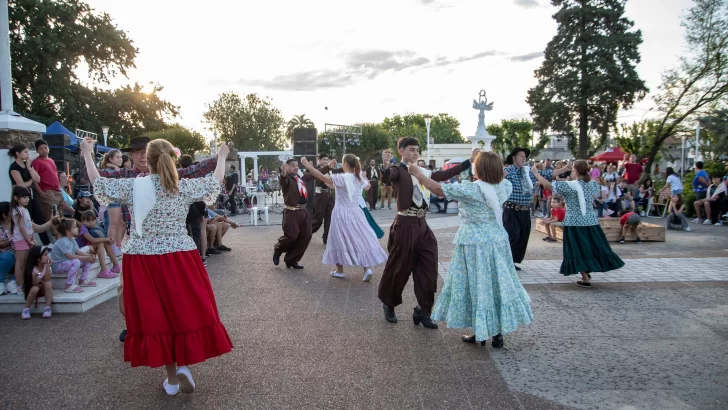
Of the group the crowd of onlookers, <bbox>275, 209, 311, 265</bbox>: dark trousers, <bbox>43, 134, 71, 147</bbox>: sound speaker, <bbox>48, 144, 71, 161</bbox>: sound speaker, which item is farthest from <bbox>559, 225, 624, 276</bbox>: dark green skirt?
<bbox>43, 134, 71, 147</bbox>: sound speaker

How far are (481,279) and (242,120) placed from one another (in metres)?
48.6

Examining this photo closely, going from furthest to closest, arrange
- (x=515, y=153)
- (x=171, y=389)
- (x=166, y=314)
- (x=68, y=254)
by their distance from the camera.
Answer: (x=515, y=153), (x=68, y=254), (x=171, y=389), (x=166, y=314)

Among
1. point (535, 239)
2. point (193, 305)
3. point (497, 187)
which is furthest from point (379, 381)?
point (535, 239)

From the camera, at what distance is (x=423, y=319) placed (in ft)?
17.4

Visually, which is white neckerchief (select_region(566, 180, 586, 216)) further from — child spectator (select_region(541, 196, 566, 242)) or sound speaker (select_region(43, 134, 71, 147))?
sound speaker (select_region(43, 134, 71, 147))

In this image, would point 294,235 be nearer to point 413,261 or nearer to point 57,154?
point 413,261

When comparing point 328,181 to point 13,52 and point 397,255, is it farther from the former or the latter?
point 13,52

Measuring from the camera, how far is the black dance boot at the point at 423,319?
526 cm

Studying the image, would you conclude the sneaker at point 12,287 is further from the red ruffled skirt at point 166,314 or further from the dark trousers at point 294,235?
the dark trousers at point 294,235

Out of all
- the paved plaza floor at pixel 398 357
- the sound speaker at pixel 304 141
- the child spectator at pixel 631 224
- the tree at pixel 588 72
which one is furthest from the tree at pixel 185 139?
the paved plaza floor at pixel 398 357

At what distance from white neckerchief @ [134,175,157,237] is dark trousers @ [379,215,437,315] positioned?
8.43 ft

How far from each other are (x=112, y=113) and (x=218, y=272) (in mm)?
29186

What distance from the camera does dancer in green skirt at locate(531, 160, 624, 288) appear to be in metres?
6.98

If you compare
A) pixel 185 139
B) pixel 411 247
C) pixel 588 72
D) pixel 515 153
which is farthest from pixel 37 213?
pixel 185 139
